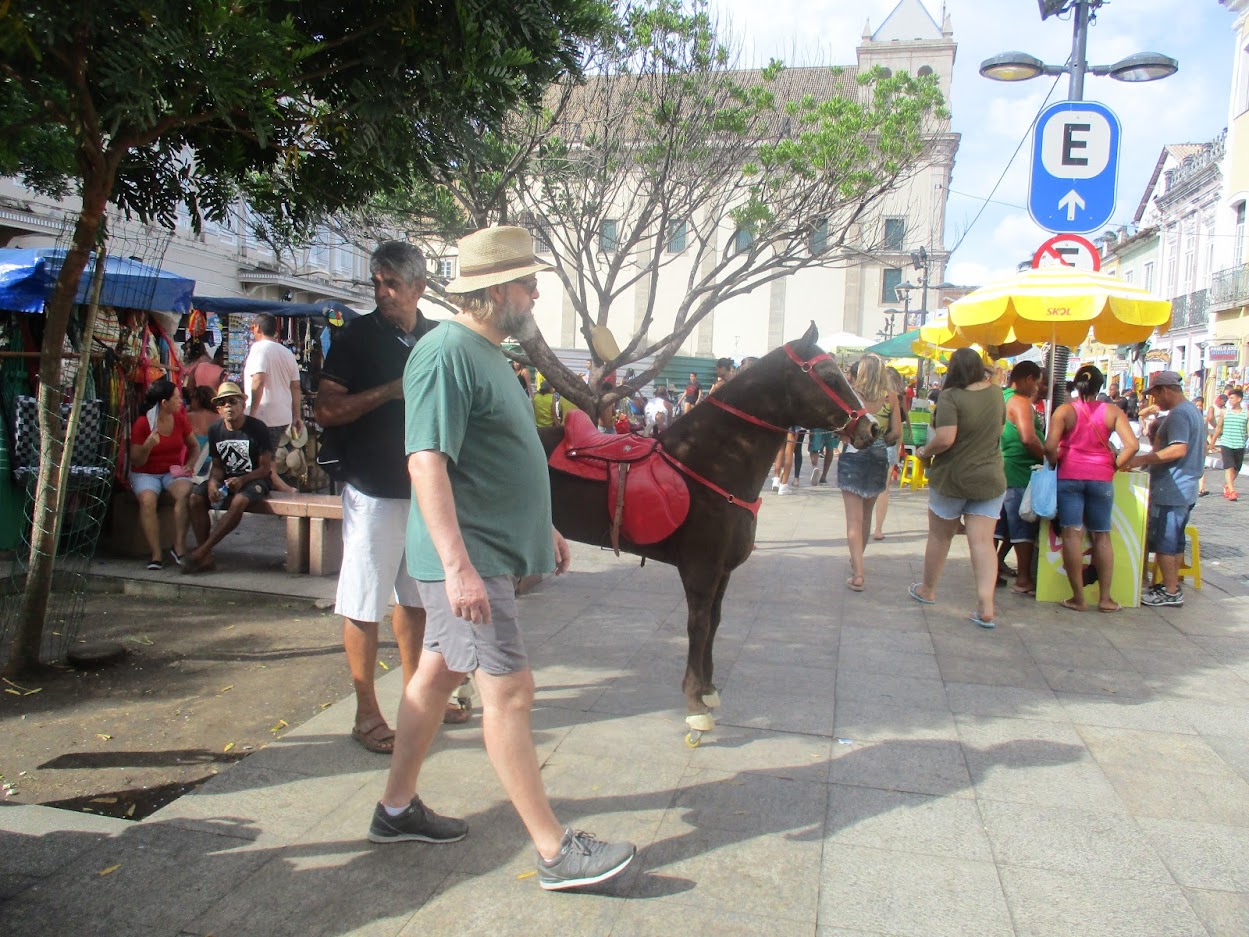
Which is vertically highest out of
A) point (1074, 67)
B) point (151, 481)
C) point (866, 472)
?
point (1074, 67)

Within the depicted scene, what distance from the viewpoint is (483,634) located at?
2594mm

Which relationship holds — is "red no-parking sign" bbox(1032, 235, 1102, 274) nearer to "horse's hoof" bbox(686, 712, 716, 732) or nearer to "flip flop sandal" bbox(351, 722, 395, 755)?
"horse's hoof" bbox(686, 712, 716, 732)

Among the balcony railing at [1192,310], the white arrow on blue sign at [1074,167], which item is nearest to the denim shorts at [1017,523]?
the white arrow on blue sign at [1074,167]

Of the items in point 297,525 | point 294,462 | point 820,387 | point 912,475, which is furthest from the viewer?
point 912,475

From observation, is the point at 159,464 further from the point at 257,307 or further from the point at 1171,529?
the point at 1171,529

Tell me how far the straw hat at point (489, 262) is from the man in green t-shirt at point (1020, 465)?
5.00m

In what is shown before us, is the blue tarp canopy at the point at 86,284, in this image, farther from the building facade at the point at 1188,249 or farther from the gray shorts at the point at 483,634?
the building facade at the point at 1188,249

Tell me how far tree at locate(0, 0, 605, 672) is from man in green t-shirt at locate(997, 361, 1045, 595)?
13.8 feet

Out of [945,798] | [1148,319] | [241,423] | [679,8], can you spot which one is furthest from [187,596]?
[679,8]

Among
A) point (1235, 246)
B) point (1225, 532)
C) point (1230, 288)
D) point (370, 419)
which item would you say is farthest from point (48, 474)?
point (1235, 246)

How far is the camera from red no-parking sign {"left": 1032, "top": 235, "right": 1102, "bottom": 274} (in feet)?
23.3

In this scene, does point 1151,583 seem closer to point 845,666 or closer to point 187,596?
point 845,666

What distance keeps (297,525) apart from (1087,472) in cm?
558

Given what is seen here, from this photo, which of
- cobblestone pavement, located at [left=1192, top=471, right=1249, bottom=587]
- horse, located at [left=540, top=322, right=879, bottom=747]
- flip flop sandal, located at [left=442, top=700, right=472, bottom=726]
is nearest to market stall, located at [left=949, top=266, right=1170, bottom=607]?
cobblestone pavement, located at [left=1192, top=471, right=1249, bottom=587]
